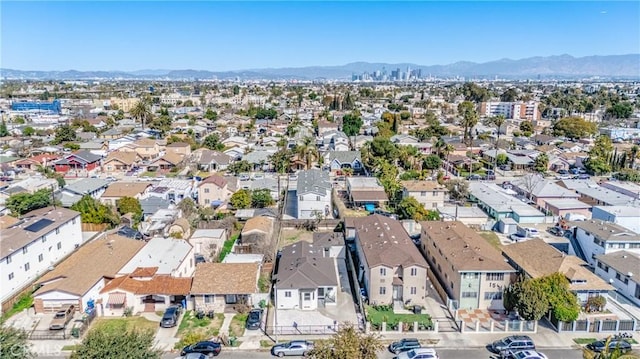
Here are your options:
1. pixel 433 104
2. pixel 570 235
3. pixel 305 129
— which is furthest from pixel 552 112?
pixel 570 235

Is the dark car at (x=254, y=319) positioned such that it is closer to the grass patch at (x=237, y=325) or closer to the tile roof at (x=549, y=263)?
the grass patch at (x=237, y=325)

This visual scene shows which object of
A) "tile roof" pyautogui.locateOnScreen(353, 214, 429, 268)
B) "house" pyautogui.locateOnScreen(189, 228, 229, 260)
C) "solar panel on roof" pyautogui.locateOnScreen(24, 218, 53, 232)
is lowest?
"house" pyautogui.locateOnScreen(189, 228, 229, 260)

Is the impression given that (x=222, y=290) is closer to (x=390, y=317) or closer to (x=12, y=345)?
(x=390, y=317)

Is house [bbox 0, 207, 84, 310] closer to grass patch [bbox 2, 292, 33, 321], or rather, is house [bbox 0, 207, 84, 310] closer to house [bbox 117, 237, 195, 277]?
grass patch [bbox 2, 292, 33, 321]

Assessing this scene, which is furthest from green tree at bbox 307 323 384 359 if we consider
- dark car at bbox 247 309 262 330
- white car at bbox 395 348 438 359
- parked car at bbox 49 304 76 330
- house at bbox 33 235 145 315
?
house at bbox 33 235 145 315

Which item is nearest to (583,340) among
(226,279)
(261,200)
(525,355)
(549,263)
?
(525,355)

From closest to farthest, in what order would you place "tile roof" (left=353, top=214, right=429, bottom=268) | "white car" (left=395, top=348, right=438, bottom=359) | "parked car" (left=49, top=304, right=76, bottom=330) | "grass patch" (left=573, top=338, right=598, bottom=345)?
"white car" (left=395, top=348, right=438, bottom=359) < "grass patch" (left=573, top=338, right=598, bottom=345) < "parked car" (left=49, top=304, right=76, bottom=330) < "tile roof" (left=353, top=214, right=429, bottom=268)
